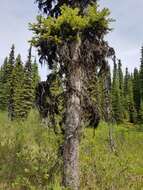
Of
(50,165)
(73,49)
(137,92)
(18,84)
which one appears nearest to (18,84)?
(18,84)

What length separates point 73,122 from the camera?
13.3 meters

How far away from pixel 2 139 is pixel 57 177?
5.23 metres

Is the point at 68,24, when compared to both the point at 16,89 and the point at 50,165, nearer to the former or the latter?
the point at 50,165

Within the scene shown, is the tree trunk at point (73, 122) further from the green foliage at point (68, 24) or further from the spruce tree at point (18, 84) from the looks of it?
the spruce tree at point (18, 84)

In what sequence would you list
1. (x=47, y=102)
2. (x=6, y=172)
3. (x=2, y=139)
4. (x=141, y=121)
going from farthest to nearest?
(x=141, y=121)
(x=2, y=139)
(x=6, y=172)
(x=47, y=102)

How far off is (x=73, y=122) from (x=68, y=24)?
9.57 ft

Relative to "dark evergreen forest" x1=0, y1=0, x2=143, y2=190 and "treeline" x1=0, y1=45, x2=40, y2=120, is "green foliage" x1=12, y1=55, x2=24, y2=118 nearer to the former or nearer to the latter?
"treeline" x1=0, y1=45, x2=40, y2=120

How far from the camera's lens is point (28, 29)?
43.9ft

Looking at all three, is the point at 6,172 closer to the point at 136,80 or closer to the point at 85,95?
the point at 85,95

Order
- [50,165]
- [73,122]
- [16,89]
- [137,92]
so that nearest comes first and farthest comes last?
[73,122]
[50,165]
[16,89]
[137,92]

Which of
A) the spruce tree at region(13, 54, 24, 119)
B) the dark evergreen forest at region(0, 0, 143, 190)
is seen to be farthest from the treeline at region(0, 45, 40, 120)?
the dark evergreen forest at region(0, 0, 143, 190)

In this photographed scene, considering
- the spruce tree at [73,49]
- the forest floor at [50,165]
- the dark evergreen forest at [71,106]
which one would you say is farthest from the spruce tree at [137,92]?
the spruce tree at [73,49]

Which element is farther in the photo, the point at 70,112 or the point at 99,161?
the point at 99,161

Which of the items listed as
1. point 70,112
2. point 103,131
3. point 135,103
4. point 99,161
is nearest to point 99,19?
point 70,112
